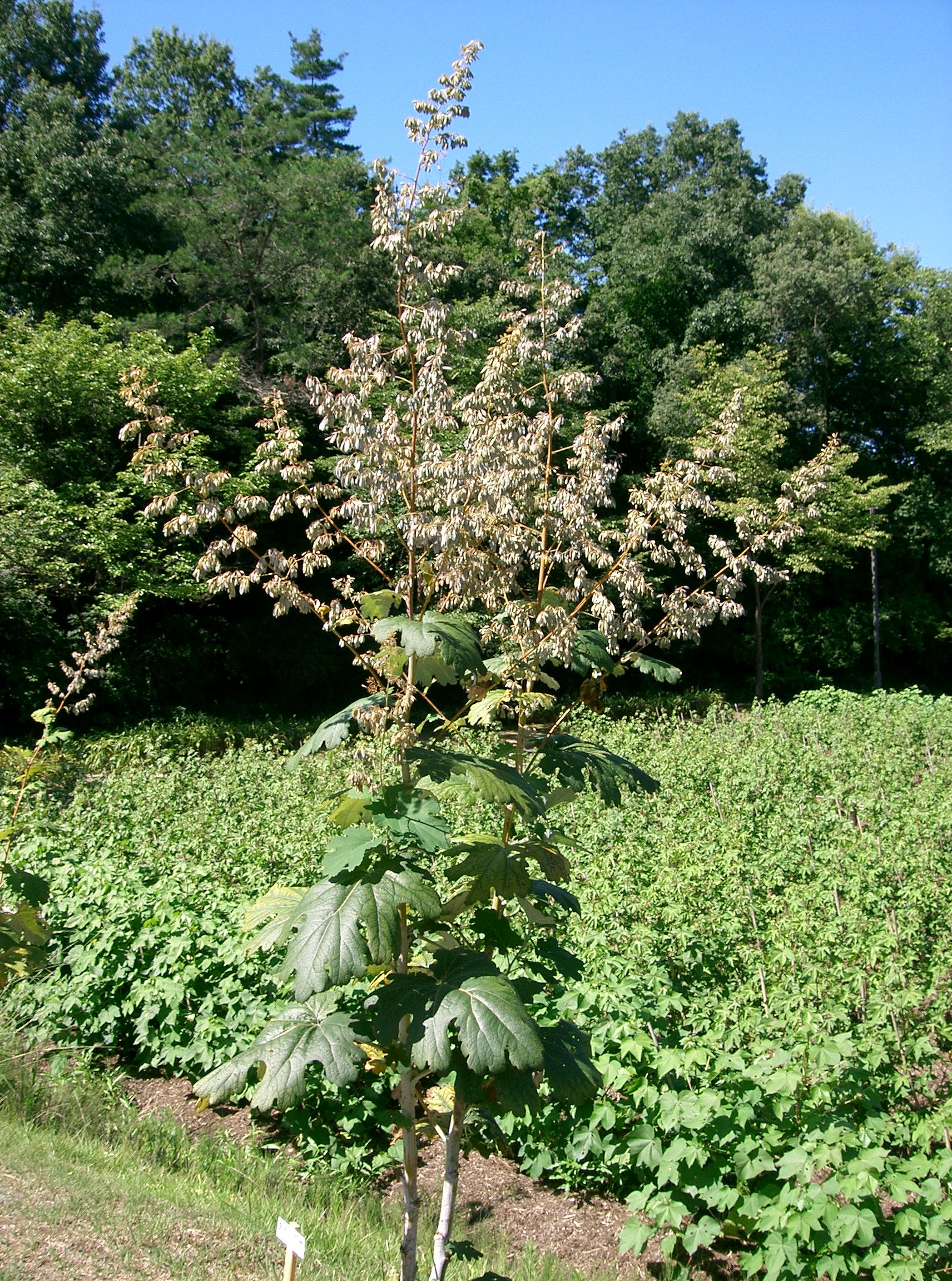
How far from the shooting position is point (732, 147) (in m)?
27.1

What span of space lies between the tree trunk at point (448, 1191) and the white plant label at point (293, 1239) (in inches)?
11.3

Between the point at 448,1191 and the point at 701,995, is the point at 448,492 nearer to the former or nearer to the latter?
the point at 448,1191

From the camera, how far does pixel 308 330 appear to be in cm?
1806

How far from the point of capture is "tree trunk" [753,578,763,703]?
854 inches

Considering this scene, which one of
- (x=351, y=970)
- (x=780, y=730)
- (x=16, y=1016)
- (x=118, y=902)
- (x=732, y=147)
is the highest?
(x=732, y=147)

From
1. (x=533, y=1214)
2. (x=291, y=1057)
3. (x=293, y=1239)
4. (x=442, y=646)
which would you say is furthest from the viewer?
(x=533, y=1214)


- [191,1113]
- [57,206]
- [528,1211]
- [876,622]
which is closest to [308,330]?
[57,206]

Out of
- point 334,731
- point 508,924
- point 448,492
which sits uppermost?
point 448,492

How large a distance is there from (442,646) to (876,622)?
24314 millimetres

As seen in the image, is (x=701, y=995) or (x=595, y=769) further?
(x=701, y=995)

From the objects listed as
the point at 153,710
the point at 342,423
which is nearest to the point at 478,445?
the point at 342,423

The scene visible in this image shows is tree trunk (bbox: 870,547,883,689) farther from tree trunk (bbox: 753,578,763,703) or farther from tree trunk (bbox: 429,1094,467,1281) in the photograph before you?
tree trunk (bbox: 429,1094,467,1281)

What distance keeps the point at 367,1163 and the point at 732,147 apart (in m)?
28.9

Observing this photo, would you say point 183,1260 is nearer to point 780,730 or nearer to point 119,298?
point 780,730
